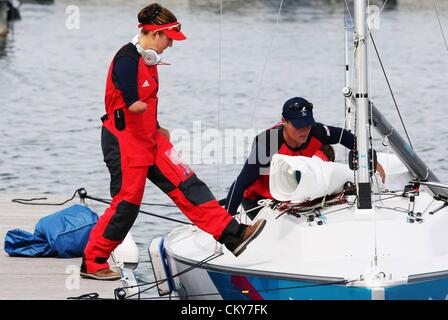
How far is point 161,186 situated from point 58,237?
5.17 feet

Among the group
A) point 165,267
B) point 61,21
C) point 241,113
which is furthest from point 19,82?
point 165,267

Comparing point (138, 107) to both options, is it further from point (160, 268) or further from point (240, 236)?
point (160, 268)

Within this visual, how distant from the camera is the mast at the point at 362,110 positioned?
320 inches

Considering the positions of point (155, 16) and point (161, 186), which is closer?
point (155, 16)

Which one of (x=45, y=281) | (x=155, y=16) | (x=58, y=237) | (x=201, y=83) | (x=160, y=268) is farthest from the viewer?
(x=201, y=83)

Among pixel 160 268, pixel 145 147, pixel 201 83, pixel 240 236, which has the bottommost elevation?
pixel 201 83

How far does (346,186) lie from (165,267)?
1.37 metres

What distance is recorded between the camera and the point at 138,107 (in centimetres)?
800

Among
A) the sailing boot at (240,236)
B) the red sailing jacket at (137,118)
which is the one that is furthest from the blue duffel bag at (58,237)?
the sailing boot at (240,236)

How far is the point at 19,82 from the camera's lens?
2936cm

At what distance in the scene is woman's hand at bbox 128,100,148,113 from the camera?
8.00 meters

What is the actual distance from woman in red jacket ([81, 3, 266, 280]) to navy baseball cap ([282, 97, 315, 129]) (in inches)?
28.7

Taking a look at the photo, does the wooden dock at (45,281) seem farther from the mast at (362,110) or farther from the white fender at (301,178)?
the mast at (362,110)

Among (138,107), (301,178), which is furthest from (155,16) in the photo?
(301,178)
